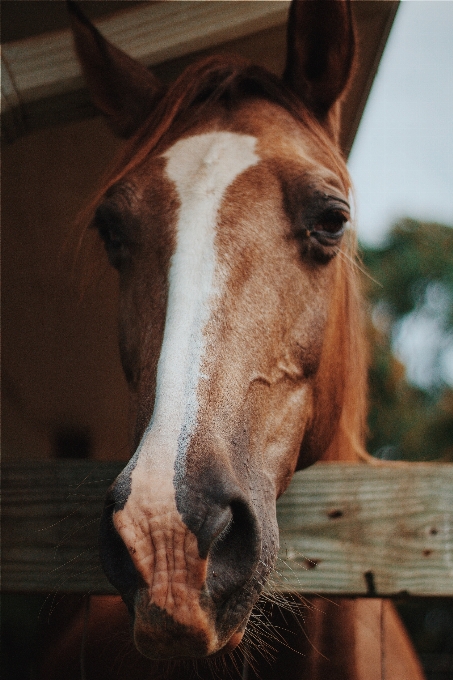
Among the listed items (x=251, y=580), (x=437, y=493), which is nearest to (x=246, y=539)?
(x=251, y=580)

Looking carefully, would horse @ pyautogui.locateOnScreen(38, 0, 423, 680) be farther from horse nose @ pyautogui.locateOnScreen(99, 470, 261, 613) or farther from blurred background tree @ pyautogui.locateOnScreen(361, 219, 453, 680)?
blurred background tree @ pyautogui.locateOnScreen(361, 219, 453, 680)

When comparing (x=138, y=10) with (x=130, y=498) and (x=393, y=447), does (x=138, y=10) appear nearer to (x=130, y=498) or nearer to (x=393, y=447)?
(x=130, y=498)

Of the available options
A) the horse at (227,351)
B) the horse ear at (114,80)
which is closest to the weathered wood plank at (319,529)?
the horse at (227,351)

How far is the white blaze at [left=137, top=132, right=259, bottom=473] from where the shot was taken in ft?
3.45

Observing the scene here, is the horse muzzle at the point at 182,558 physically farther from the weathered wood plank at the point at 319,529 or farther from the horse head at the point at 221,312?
the weathered wood plank at the point at 319,529

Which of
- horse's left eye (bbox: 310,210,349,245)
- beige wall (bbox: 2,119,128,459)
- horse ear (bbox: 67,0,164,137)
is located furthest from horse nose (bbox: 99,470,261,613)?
beige wall (bbox: 2,119,128,459)

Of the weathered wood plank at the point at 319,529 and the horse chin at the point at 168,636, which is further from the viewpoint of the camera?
the weathered wood plank at the point at 319,529

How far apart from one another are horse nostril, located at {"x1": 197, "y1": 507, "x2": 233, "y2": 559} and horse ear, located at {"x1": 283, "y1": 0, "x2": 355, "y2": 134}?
144 centimetres

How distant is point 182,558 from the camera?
36.7 inches

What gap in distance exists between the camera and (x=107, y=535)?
3.42ft

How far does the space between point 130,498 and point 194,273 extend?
1.75ft

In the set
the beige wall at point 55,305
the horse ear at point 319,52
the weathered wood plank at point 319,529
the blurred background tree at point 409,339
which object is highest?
the horse ear at point 319,52

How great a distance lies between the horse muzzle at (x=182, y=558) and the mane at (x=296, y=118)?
0.65 meters

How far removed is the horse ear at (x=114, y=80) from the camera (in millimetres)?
2016
